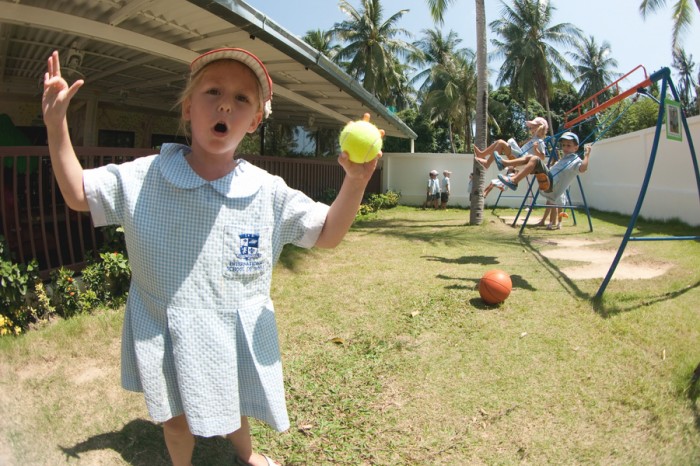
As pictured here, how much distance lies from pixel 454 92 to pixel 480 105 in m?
24.9

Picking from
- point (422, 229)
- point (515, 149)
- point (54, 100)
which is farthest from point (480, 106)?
point (54, 100)

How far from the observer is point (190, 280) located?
5.69ft

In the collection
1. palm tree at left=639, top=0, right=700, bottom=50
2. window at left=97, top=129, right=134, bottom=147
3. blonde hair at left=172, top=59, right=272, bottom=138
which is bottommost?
blonde hair at left=172, top=59, right=272, bottom=138

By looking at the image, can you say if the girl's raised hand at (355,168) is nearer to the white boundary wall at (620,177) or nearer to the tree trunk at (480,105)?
the tree trunk at (480,105)

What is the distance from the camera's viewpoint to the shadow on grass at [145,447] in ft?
8.22

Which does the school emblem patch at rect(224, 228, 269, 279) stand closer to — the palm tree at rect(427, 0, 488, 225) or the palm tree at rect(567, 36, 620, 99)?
the palm tree at rect(427, 0, 488, 225)

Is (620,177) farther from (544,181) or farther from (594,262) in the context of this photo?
(594,262)

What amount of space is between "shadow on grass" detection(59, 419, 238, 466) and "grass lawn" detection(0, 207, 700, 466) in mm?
11

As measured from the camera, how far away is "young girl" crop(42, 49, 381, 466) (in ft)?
5.67

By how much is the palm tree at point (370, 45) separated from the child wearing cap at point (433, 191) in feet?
46.3

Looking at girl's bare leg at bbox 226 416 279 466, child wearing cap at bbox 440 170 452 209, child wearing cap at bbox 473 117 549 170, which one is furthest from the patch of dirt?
child wearing cap at bbox 440 170 452 209

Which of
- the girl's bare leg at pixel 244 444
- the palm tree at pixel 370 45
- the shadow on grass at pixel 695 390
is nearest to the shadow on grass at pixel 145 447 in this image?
the girl's bare leg at pixel 244 444

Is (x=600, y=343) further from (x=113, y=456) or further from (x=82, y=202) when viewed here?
(x=82, y=202)

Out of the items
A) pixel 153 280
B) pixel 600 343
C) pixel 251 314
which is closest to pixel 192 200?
pixel 153 280
